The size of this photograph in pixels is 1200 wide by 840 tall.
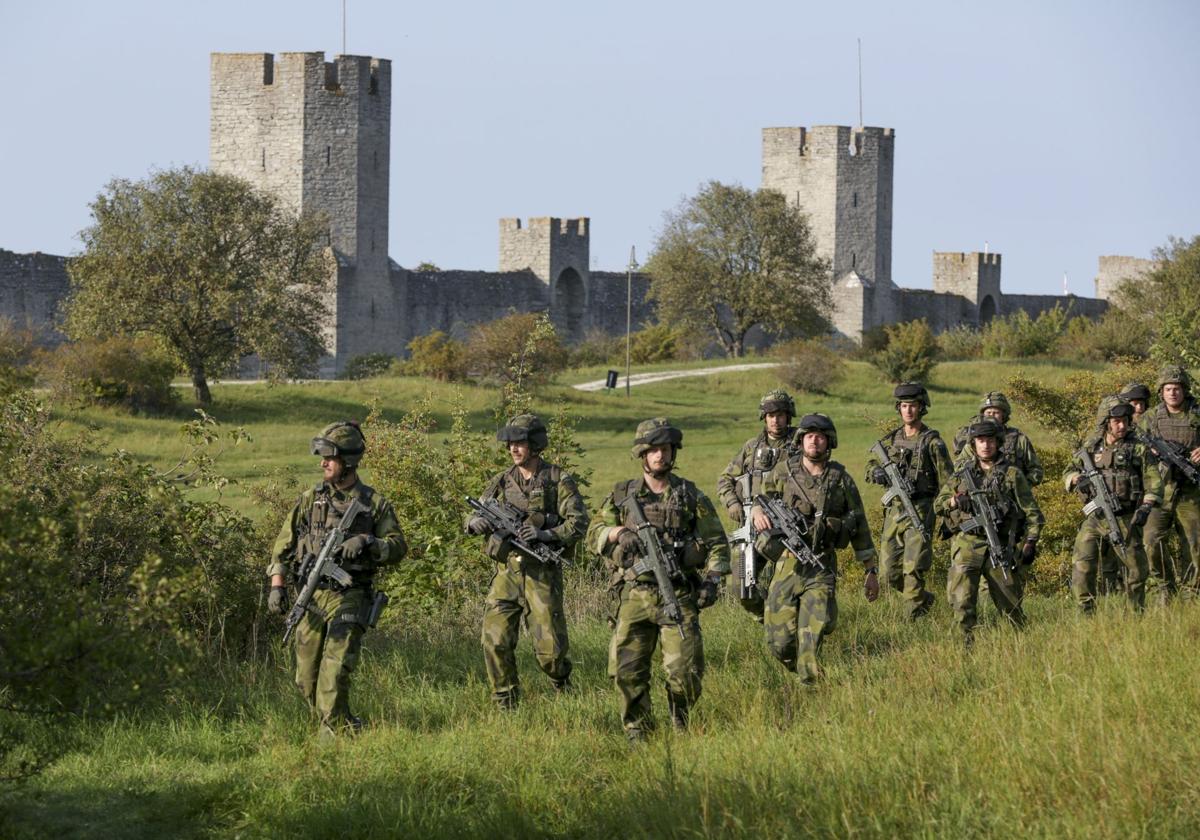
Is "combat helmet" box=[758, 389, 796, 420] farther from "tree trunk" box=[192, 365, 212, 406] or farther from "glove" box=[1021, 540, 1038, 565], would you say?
"tree trunk" box=[192, 365, 212, 406]

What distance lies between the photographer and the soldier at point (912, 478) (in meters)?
13.2

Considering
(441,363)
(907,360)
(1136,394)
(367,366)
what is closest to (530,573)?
(1136,394)

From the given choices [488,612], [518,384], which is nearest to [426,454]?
[518,384]

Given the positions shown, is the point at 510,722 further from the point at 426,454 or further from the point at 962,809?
the point at 426,454

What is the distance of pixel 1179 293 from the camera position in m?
55.3

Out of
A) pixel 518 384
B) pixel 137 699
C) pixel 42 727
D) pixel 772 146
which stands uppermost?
pixel 772 146

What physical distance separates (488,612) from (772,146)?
197 ft

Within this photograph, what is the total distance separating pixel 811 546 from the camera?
10312 mm

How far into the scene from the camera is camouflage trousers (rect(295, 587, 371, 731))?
9.45 meters

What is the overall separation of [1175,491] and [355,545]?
21.7ft

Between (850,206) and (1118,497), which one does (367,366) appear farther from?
(1118,497)

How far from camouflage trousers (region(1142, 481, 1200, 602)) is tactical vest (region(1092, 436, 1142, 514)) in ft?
0.96

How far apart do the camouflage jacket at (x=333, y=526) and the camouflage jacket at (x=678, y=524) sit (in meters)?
1.05

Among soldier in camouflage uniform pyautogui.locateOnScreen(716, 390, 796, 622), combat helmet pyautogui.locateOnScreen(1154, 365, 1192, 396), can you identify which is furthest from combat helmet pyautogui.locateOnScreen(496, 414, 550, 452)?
combat helmet pyautogui.locateOnScreen(1154, 365, 1192, 396)
